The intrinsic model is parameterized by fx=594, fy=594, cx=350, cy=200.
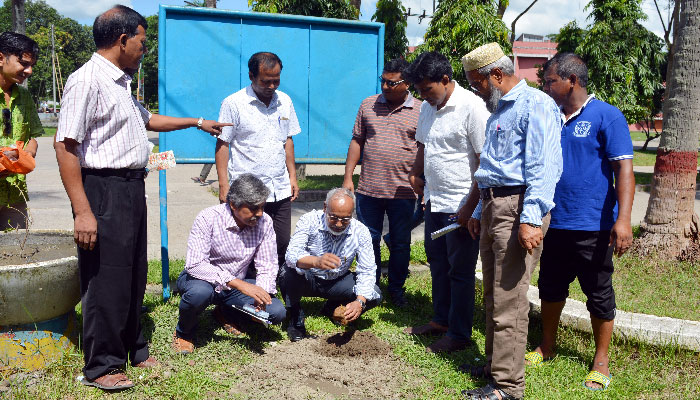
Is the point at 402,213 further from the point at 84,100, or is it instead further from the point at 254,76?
the point at 84,100

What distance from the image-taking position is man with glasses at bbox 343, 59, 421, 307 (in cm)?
474

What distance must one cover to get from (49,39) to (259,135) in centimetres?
5051

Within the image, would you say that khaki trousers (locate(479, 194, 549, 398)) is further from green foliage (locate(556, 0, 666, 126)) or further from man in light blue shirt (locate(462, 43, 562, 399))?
green foliage (locate(556, 0, 666, 126))

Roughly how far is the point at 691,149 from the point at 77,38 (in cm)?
6594

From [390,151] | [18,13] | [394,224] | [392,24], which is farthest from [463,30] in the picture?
[18,13]

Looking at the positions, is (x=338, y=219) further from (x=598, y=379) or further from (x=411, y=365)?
(x=598, y=379)

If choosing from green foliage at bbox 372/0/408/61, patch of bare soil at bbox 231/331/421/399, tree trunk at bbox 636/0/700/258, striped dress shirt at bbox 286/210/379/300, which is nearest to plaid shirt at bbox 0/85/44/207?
striped dress shirt at bbox 286/210/379/300

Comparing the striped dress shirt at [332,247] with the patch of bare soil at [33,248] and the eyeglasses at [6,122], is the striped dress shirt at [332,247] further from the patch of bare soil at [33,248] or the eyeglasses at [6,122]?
the eyeglasses at [6,122]

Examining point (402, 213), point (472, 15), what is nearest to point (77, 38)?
point (472, 15)

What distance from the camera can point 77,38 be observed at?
61.3 m

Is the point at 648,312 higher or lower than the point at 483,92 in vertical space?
lower

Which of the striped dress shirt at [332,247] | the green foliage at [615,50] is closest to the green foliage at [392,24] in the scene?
the green foliage at [615,50]

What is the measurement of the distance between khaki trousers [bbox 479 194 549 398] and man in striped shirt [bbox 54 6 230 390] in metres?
2.00

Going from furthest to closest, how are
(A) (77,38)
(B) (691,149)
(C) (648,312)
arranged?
(A) (77,38) < (B) (691,149) < (C) (648,312)
